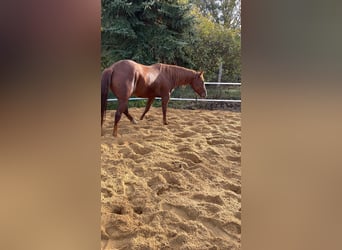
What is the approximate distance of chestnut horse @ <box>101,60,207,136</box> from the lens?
286cm

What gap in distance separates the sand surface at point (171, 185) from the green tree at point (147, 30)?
106cm

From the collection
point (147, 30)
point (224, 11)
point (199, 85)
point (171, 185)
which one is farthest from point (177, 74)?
point (171, 185)

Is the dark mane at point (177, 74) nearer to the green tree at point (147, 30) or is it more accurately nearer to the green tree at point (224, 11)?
the green tree at point (147, 30)

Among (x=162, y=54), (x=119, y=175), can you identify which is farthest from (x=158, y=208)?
(x=162, y=54)

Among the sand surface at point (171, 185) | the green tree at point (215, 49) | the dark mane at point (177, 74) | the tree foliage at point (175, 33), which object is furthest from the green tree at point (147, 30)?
the sand surface at point (171, 185)

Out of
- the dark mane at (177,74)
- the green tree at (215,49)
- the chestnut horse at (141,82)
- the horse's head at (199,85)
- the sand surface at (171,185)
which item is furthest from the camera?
the green tree at (215,49)

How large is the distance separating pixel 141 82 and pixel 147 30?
4.22 ft

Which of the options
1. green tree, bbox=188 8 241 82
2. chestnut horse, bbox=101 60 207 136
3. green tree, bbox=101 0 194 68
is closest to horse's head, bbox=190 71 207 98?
chestnut horse, bbox=101 60 207 136

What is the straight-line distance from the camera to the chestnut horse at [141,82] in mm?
2857

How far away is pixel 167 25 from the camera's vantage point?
14.1 feet

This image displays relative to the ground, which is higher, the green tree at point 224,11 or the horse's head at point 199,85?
the green tree at point 224,11

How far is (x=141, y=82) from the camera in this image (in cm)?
316
